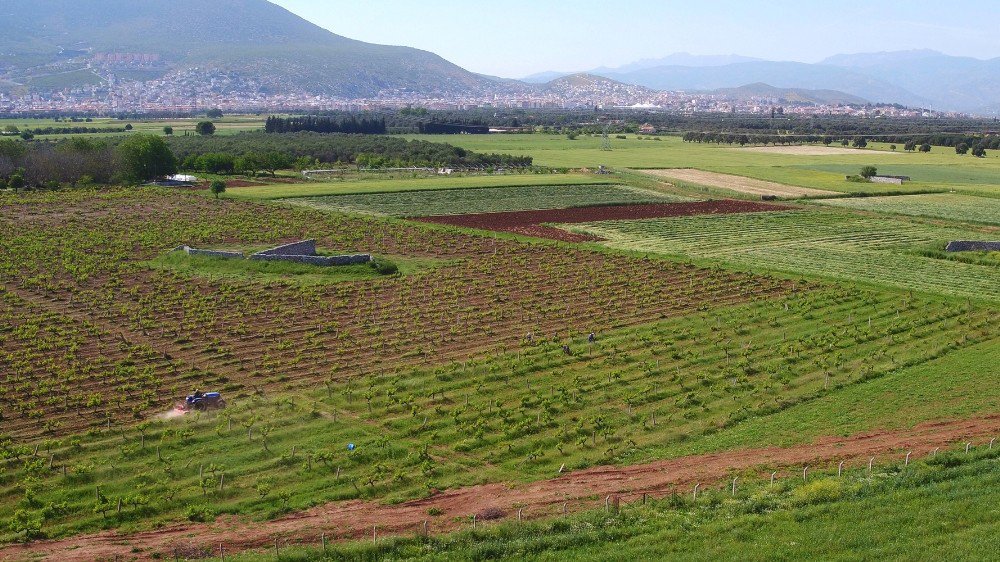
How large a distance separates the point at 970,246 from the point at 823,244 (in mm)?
8951

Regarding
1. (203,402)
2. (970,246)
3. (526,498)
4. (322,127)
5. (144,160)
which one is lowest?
(526,498)

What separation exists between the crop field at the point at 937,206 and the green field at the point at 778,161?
15.7 ft

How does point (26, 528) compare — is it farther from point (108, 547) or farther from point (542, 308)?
point (542, 308)

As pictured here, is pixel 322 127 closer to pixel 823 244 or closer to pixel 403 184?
pixel 403 184

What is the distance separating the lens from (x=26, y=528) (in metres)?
19.3

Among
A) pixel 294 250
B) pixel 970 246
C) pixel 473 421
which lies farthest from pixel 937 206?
pixel 473 421

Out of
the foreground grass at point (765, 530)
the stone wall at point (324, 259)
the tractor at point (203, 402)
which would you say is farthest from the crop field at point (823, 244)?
the tractor at point (203, 402)

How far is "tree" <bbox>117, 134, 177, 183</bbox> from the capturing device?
91.2 metres

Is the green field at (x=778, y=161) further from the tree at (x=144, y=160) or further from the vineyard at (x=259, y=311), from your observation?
the vineyard at (x=259, y=311)

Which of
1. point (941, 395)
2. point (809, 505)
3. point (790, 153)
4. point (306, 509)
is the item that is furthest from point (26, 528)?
point (790, 153)

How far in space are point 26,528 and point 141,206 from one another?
5812cm

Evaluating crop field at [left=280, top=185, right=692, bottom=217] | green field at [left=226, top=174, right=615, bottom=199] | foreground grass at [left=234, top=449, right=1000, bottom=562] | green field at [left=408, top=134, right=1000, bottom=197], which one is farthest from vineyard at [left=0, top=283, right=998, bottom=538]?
green field at [left=408, top=134, right=1000, bottom=197]

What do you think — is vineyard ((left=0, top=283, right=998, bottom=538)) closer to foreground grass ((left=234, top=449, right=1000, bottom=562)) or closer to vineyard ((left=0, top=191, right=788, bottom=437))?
vineyard ((left=0, top=191, right=788, bottom=437))

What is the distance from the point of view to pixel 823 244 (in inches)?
2309
